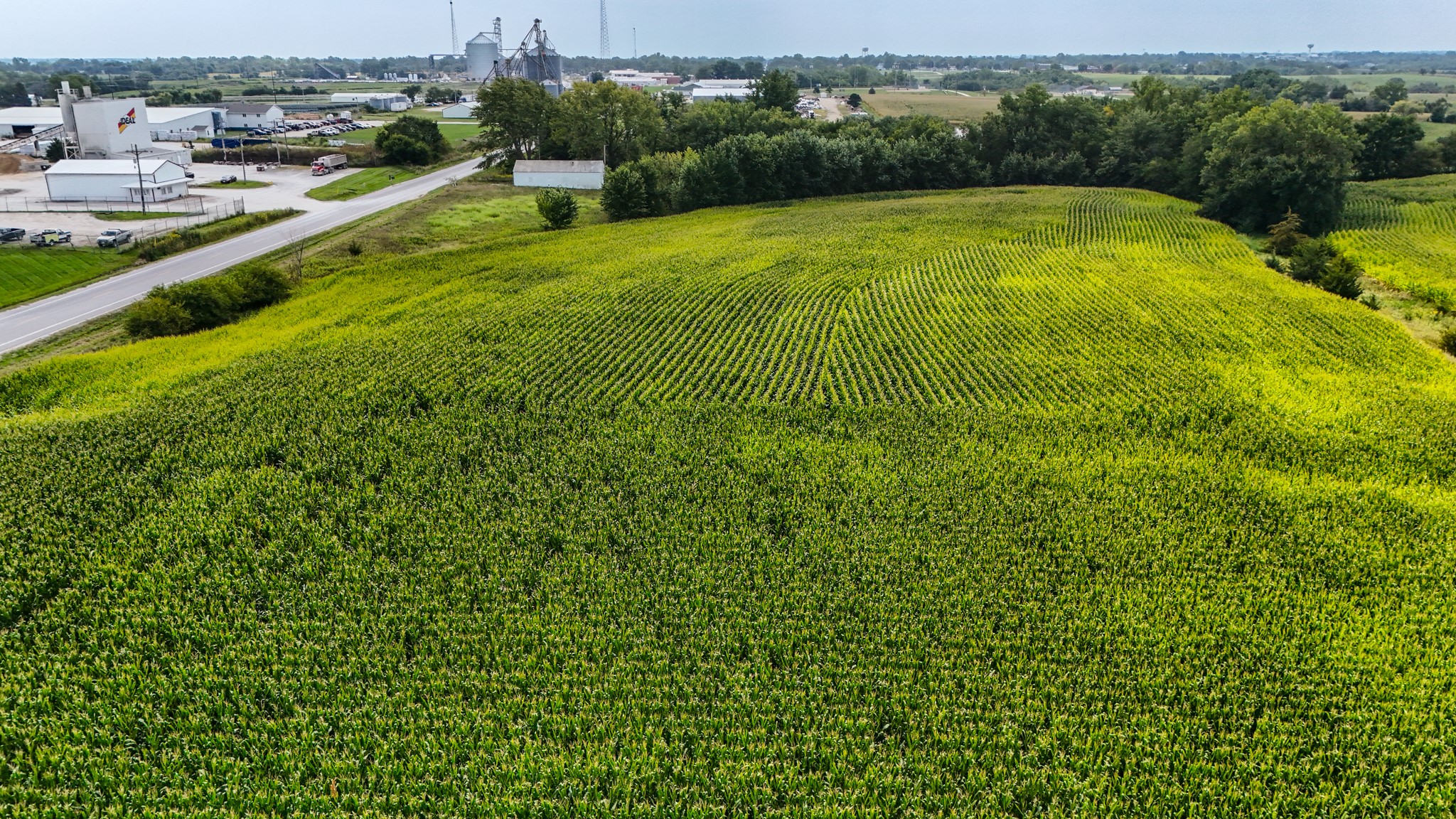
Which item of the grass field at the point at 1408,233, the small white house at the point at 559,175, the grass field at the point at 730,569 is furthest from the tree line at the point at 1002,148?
the grass field at the point at 730,569

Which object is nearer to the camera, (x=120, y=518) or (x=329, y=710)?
(x=329, y=710)

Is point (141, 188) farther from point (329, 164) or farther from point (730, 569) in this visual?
point (730, 569)

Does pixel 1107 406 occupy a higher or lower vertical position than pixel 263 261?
lower

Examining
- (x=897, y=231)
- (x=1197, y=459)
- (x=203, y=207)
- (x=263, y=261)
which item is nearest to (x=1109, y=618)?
(x=1197, y=459)

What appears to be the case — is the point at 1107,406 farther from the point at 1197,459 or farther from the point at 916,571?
the point at 916,571

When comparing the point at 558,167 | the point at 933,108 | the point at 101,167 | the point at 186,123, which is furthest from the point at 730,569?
the point at 933,108

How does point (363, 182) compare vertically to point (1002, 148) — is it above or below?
below
